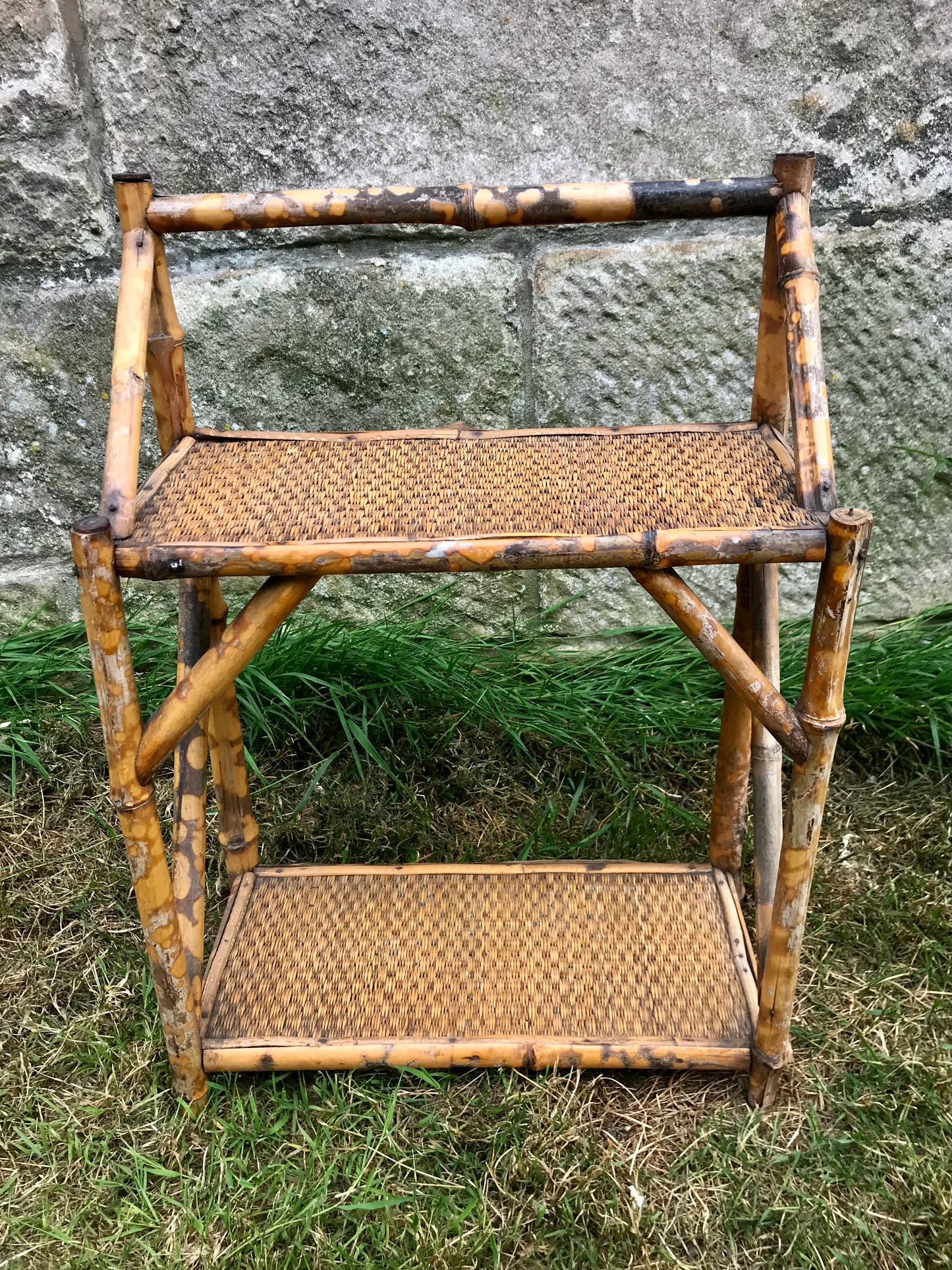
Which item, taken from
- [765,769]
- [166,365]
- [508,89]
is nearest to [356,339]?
[508,89]

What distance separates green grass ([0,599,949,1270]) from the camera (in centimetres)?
105

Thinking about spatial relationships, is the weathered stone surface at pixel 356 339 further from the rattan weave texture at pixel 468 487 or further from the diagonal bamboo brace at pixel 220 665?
the diagonal bamboo brace at pixel 220 665

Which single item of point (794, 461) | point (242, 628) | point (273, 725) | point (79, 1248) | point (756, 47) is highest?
point (756, 47)

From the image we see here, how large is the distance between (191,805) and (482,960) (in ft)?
1.32

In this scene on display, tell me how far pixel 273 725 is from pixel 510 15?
108 centimetres

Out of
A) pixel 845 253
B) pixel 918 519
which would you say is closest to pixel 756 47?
pixel 845 253

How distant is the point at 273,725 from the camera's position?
5.34ft

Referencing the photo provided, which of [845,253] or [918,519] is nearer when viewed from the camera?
[845,253]

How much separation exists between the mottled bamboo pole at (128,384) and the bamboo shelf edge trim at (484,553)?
5 cm

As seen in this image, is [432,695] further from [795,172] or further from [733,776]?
[795,172]

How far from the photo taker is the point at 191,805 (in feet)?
3.83

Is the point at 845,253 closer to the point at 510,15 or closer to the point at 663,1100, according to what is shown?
the point at 510,15

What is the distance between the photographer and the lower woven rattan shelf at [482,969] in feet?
3.73

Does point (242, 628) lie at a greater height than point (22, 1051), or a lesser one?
greater
